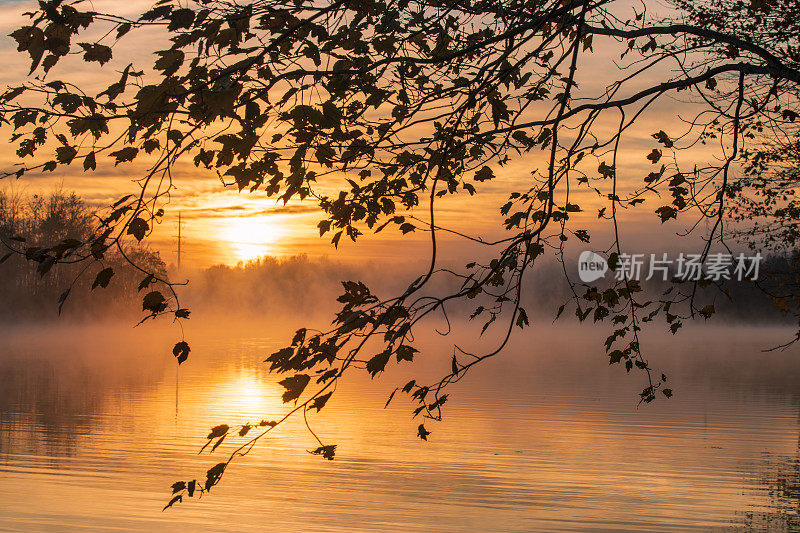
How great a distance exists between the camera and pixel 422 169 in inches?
299

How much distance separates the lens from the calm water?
1071 centimetres

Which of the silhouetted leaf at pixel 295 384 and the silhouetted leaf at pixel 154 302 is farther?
the silhouetted leaf at pixel 295 384

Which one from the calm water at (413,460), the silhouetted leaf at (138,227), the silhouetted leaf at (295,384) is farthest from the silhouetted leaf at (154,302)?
the calm water at (413,460)

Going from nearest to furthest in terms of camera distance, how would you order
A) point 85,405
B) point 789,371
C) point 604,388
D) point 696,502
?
1. point 696,502
2. point 85,405
3. point 604,388
4. point 789,371

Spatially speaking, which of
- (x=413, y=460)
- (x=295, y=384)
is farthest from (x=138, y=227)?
(x=413, y=460)

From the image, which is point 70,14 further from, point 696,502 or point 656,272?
point 656,272

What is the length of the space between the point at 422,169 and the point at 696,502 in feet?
22.3

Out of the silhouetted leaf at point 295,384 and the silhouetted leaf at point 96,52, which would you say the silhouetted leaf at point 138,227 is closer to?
the silhouetted leaf at point 96,52

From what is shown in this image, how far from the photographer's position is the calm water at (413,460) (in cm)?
1071

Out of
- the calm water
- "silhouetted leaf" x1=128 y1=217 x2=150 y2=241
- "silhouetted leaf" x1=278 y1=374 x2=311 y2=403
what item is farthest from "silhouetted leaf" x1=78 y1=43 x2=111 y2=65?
the calm water

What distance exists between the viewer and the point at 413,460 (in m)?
14.5

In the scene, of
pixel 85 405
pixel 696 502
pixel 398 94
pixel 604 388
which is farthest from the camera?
pixel 604 388

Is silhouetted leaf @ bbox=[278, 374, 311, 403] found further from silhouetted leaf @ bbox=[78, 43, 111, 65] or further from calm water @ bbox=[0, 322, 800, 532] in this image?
calm water @ bbox=[0, 322, 800, 532]

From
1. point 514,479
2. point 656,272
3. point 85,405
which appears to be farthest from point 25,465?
point 656,272
